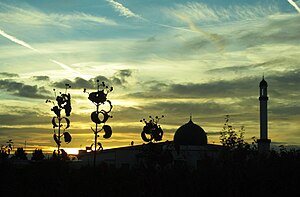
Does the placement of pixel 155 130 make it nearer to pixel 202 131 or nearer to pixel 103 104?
pixel 103 104

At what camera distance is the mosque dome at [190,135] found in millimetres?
65062

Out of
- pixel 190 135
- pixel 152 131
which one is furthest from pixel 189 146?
pixel 152 131

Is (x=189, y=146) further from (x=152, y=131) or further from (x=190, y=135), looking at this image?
(x=152, y=131)

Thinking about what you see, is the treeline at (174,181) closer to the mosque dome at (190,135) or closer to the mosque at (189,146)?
the mosque at (189,146)

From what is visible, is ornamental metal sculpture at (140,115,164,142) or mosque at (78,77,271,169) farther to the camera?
mosque at (78,77,271,169)

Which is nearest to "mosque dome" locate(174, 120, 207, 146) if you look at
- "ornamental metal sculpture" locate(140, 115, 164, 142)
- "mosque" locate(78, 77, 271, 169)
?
"mosque" locate(78, 77, 271, 169)

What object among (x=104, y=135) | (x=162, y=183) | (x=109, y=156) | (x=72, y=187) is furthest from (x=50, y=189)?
(x=109, y=156)

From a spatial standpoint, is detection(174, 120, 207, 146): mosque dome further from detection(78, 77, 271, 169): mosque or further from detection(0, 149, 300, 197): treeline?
detection(0, 149, 300, 197): treeline

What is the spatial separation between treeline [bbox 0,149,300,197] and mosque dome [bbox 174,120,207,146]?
147 ft

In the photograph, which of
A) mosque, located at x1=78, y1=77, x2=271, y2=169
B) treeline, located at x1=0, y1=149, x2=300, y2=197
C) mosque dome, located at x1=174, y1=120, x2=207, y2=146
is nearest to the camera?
treeline, located at x1=0, y1=149, x2=300, y2=197

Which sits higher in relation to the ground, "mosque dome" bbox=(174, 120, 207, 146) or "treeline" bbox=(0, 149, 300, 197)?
"mosque dome" bbox=(174, 120, 207, 146)

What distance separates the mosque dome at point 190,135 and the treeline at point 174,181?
147ft

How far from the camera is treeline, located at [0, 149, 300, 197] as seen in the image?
18125 millimetres

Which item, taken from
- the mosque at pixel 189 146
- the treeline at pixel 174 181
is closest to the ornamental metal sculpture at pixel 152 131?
the treeline at pixel 174 181
